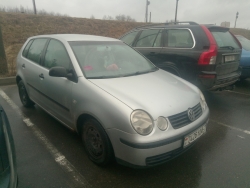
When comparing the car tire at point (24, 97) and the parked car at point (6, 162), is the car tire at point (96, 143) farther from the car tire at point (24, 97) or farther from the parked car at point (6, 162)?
the car tire at point (24, 97)

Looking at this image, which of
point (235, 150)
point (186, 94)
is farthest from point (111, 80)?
point (235, 150)

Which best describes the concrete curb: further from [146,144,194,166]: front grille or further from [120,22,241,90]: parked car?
[146,144,194,166]: front grille

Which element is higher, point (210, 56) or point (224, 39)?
point (224, 39)

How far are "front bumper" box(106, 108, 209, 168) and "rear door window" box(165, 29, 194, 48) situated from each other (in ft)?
8.64

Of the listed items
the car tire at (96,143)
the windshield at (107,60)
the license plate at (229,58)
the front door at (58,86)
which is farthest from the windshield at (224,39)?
the car tire at (96,143)

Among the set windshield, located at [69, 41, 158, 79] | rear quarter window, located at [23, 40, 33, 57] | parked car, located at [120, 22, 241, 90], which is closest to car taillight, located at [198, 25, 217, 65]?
parked car, located at [120, 22, 241, 90]

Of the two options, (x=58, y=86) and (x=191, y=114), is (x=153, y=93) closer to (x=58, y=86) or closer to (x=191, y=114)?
(x=191, y=114)

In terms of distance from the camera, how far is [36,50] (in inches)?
151

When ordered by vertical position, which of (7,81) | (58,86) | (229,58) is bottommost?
(7,81)

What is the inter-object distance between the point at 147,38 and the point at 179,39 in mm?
975

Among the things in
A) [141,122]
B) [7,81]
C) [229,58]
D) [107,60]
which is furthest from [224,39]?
[7,81]

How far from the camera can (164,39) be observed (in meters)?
4.79

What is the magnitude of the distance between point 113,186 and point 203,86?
2728 millimetres

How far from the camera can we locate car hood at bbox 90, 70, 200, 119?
2.17m
